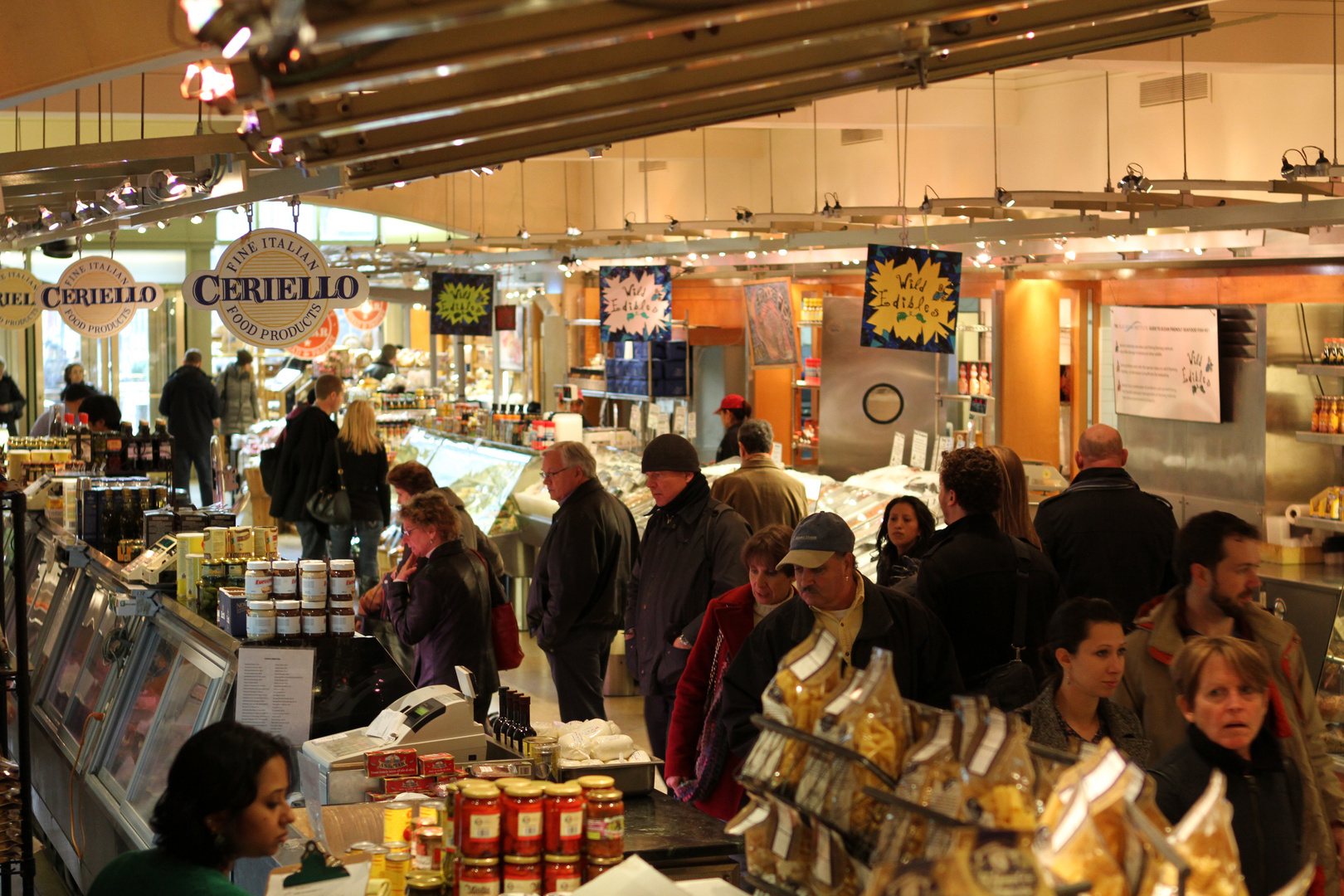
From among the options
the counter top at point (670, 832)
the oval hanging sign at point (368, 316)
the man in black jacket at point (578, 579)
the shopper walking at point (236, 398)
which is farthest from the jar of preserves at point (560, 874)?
the oval hanging sign at point (368, 316)

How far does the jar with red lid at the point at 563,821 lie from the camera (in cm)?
275

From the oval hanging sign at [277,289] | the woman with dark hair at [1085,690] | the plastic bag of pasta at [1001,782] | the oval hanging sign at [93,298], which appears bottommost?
the woman with dark hair at [1085,690]

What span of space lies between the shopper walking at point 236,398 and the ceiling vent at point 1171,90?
1167 centimetres

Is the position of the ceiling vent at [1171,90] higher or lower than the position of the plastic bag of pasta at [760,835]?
higher

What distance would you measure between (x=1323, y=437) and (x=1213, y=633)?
445cm

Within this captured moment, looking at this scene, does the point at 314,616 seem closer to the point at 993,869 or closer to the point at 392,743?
the point at 392,743

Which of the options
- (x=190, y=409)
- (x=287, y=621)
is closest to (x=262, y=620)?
(x=287, y=621)

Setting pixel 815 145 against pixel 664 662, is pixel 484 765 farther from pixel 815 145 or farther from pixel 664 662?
pixel 815 145

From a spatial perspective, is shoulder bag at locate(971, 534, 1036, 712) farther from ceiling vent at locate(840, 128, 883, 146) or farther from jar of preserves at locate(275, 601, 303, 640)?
ceiling vent at locate(840, 128, 883, 146)

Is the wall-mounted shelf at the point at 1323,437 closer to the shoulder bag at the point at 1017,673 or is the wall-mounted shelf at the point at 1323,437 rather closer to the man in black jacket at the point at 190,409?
the shoulder bag at the point at 1017,673

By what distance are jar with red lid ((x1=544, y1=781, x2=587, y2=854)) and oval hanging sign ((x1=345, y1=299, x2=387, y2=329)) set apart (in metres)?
17.0

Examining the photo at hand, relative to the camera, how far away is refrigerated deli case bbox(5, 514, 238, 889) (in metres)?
4.67

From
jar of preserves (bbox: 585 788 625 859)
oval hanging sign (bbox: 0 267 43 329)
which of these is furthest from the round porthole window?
jar of preserves (bbox: 585 788 625 859)

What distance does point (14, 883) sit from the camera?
18.4ft
